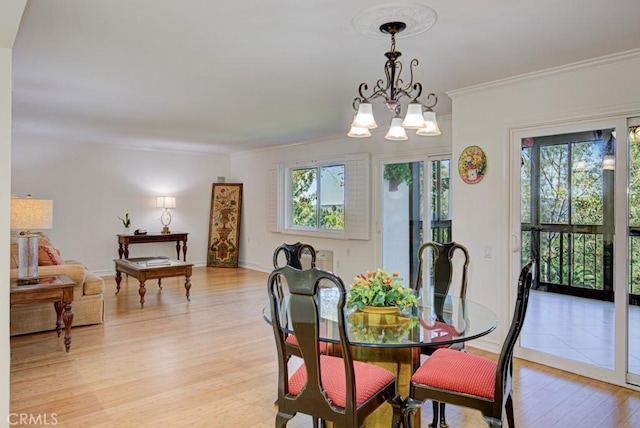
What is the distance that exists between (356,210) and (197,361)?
337 cm

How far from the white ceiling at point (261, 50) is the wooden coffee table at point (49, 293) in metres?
1.76

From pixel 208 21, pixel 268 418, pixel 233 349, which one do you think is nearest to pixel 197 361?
pixel 233 349

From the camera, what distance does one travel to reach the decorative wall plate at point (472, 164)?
378 cm

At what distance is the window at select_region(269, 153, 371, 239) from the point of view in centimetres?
616

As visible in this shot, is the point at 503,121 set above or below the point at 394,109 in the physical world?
above

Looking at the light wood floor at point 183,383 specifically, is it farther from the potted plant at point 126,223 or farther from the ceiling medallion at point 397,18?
the potted plant at point 126,223

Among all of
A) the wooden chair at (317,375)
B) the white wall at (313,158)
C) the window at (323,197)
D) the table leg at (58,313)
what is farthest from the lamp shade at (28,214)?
the window at (323,197)

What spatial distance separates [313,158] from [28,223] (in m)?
4.44

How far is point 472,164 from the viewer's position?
3848 millimetres

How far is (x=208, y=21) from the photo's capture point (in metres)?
2.46

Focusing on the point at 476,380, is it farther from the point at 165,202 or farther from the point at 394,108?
the point at 165,202

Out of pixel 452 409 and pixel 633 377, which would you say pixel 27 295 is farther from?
pixel 633 377

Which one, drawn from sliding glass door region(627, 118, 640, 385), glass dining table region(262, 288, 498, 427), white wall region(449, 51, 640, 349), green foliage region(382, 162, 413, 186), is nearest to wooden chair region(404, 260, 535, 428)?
glass dining table region(262, 288, 498, 427)

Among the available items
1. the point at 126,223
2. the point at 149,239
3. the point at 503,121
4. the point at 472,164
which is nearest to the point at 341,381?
the point at 472,164
